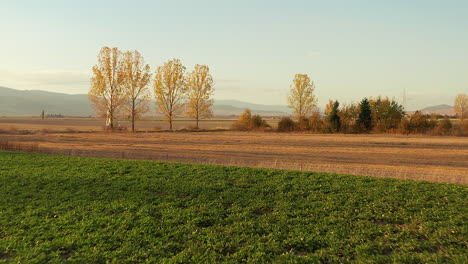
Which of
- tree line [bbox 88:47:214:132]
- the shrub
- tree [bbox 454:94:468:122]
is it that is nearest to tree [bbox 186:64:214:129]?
tree line [bbox 88:47:214:132]

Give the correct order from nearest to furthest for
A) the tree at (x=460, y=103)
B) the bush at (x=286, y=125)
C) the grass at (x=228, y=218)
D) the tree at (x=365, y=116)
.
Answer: the grass at (x=228, y=218) < the tree at (x=365, y=116) < the bush at (x=286, y=125) < the tree at (x=460, y=103)

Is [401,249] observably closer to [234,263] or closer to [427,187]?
[234,263]

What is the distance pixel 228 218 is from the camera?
30.4 ft

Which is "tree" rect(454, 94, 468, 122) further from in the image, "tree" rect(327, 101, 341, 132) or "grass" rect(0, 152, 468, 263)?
"grass" rect(0, 152, 468, 263)

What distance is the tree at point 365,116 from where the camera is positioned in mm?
50094

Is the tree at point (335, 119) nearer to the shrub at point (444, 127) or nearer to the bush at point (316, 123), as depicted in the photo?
the bush at point (316, 123)

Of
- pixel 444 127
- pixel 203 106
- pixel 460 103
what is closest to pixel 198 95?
pixel 203 106

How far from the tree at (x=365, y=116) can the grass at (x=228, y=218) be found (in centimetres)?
3916

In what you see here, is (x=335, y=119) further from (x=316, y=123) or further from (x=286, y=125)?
(x=286, y=125)

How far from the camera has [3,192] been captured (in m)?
12.0

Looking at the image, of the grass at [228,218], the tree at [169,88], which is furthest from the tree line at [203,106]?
the grass at [228,218]

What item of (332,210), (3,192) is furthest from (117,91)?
(332,210)

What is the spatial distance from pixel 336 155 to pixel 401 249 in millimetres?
18932

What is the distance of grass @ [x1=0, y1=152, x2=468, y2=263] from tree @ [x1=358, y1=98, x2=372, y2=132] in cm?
3916
